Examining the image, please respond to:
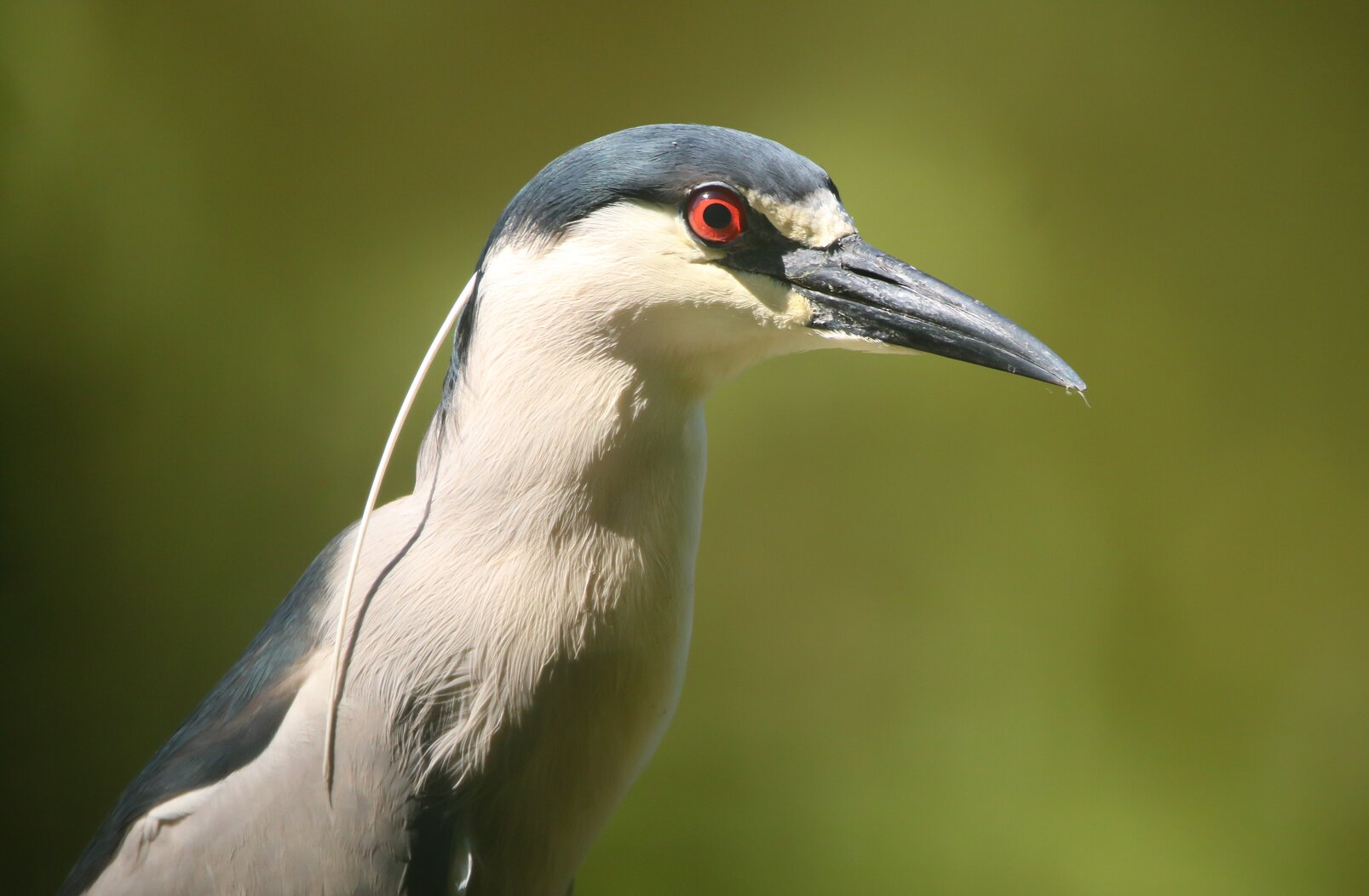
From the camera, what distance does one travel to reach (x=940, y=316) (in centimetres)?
77

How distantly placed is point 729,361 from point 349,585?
12.8 inches

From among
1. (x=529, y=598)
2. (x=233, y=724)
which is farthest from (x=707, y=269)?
(x=233, y=724)

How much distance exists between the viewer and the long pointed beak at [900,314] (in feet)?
2.53

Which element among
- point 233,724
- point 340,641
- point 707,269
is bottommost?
point 233,724

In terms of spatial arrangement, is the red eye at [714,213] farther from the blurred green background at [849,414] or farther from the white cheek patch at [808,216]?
the blurred green background at [849,414]

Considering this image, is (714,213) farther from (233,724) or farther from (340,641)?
(233,724)

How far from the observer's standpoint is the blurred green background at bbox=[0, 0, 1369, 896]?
1.37 metres

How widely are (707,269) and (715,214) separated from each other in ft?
0.13

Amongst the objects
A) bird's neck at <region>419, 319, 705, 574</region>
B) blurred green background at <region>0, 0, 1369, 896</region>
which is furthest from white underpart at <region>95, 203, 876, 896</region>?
blurred green background at <region>0, 0, 1369, 896</region>

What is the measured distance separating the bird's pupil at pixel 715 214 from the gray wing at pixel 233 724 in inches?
16.5

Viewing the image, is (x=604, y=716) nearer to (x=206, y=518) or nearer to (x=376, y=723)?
(x=376, y=723)

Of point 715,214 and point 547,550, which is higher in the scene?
point 715,214

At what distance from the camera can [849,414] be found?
150cm

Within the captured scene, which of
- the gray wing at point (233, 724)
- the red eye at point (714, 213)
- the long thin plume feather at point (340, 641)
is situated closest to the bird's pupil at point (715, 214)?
the red eye at point (714, 213)
